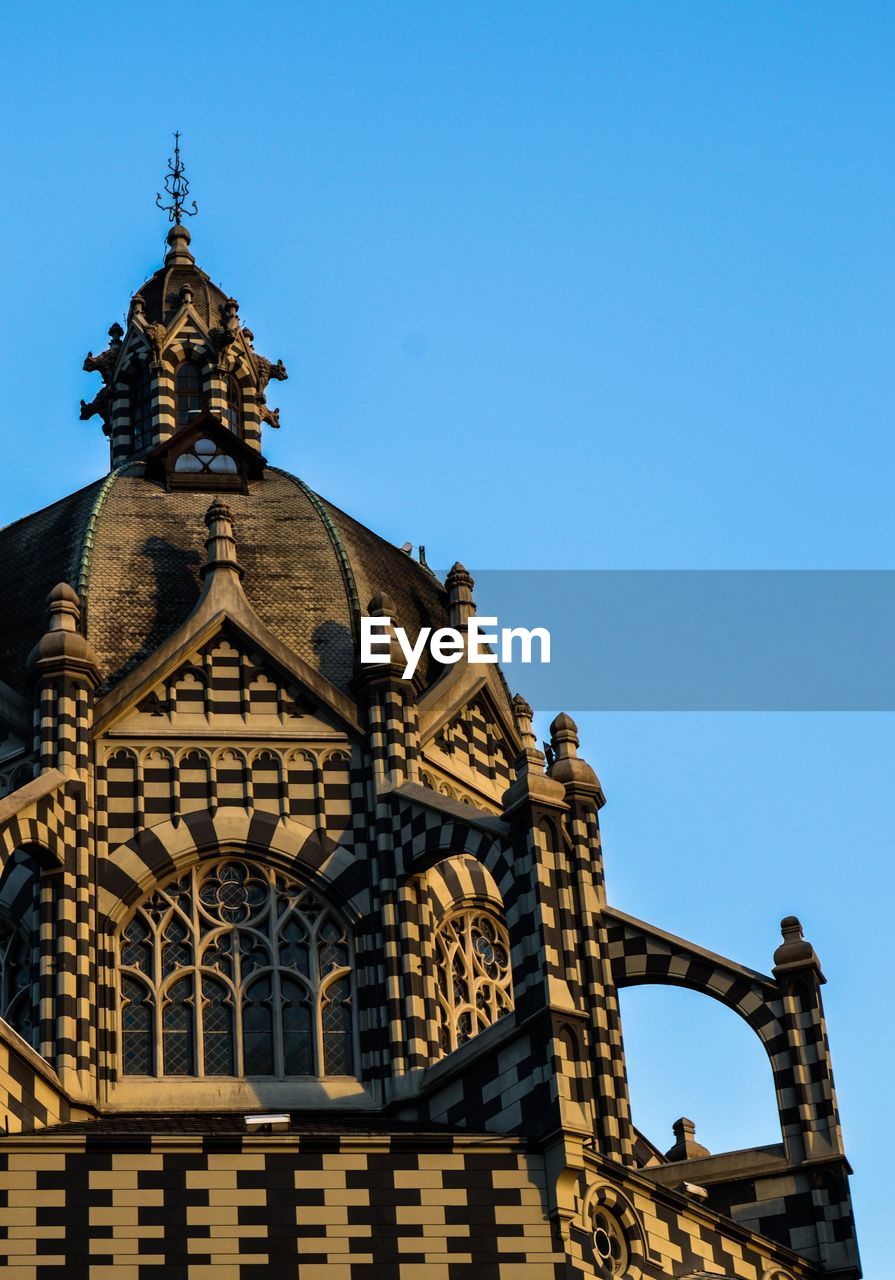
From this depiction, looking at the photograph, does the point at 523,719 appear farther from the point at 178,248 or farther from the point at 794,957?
the point at 178,248

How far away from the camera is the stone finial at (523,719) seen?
4772cm

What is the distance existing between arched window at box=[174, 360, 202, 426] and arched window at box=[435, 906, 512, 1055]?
13309 millimetres

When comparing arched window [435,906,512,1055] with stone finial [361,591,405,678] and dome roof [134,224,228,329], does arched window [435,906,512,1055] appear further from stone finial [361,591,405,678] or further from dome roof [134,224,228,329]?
dome roof [134,224,228,329]

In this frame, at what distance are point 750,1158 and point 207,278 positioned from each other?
2163 cm

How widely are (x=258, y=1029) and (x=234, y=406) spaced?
15.6 metres

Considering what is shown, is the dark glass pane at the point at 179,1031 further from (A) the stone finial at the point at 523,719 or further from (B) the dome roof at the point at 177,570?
(A) the stone finial at the point at 523,719

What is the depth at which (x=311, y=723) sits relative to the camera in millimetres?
44844

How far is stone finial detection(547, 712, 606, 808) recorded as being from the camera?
137ft

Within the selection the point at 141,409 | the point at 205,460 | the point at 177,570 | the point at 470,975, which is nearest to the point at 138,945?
the point at 470,975

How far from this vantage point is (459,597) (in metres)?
48.7

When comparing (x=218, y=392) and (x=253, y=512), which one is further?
(x=218, y=392)

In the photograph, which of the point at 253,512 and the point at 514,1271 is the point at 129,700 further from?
the point at 514,1271

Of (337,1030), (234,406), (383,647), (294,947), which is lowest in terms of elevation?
(337,1030)

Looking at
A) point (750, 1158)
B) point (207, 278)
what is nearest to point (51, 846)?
point (750, 1158)
